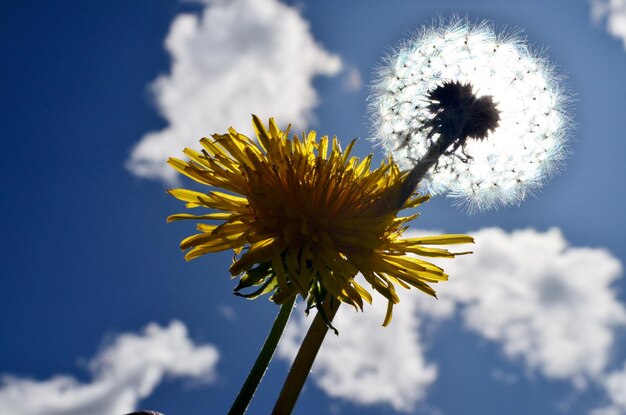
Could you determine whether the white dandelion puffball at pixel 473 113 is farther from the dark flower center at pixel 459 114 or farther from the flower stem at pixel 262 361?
the flower stem at pixel 262 361

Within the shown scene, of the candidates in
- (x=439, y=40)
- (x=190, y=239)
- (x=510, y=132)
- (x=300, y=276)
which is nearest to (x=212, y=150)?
(x=190, y=239)

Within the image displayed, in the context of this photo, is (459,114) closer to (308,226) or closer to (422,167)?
(422,167)

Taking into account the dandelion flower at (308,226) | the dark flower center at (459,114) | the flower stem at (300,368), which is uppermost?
the dark flower center at (459,114)

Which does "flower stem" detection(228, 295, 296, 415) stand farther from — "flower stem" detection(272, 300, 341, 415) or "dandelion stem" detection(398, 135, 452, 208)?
"dandelion stem" detection(398, 135, 452, 208)

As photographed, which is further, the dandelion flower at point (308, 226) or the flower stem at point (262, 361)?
the dandelion flower at point (308, 226)

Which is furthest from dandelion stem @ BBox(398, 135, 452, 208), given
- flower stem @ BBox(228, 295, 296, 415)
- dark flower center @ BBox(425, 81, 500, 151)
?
flower stem @ BBox(228, 295, 296, 415)

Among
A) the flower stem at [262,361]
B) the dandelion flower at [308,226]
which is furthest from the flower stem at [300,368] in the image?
the dandelion flower at [308,226]
